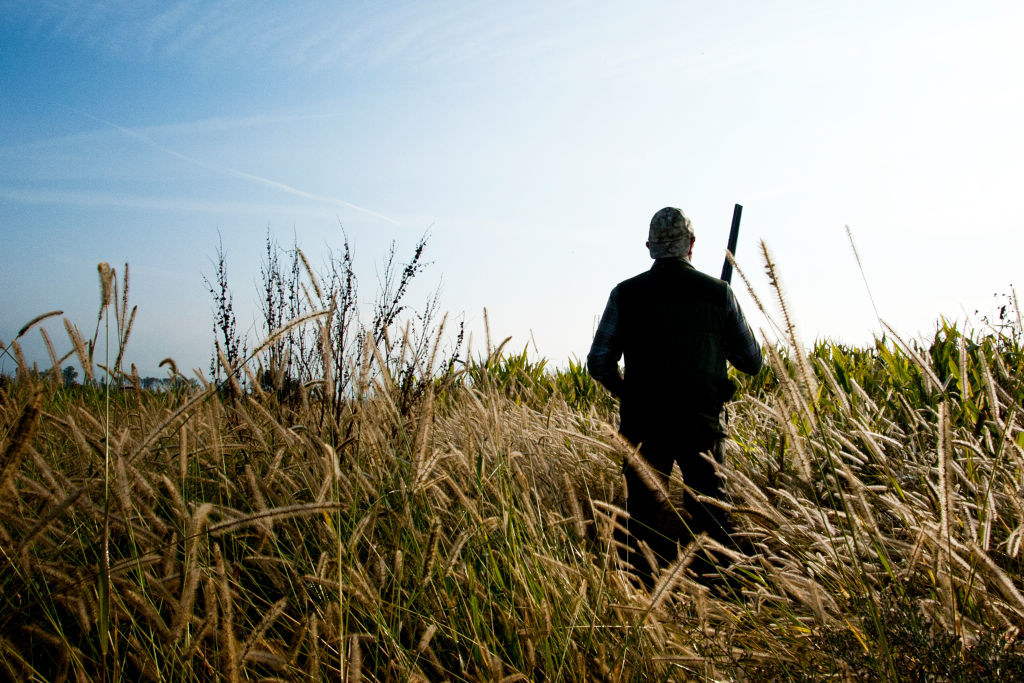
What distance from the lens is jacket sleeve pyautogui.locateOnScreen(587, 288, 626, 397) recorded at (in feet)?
12.6

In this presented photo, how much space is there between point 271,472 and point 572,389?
6.06 m

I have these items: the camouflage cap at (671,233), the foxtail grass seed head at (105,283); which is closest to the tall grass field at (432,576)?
the foxtail grass seed head at (105,283)

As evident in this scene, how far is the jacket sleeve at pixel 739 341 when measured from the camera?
364cm

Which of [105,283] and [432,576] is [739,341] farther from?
[105,283]

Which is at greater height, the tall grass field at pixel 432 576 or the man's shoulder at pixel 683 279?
the man's shoulder at pixel 683 279

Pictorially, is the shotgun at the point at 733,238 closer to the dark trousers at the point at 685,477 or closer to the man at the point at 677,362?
the man at the point at 677,362

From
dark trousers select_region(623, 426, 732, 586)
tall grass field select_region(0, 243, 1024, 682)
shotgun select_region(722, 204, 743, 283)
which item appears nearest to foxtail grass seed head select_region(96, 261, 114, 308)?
tall grass field select_region(0, 243, 1024, 682)

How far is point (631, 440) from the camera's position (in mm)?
3773

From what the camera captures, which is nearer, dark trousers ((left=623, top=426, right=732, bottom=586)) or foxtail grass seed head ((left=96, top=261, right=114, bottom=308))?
foxtail grass seed head ((left=96, top=261, right=114, bottom=308))

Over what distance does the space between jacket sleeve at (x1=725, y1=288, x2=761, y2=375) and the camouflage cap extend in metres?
0.37

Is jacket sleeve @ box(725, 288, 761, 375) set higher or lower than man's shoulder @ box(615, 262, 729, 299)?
lower

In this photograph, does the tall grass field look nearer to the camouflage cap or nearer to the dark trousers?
the dark trousers

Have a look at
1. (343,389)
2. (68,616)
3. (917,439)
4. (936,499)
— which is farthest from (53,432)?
(917,439)

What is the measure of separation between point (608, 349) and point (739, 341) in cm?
76
